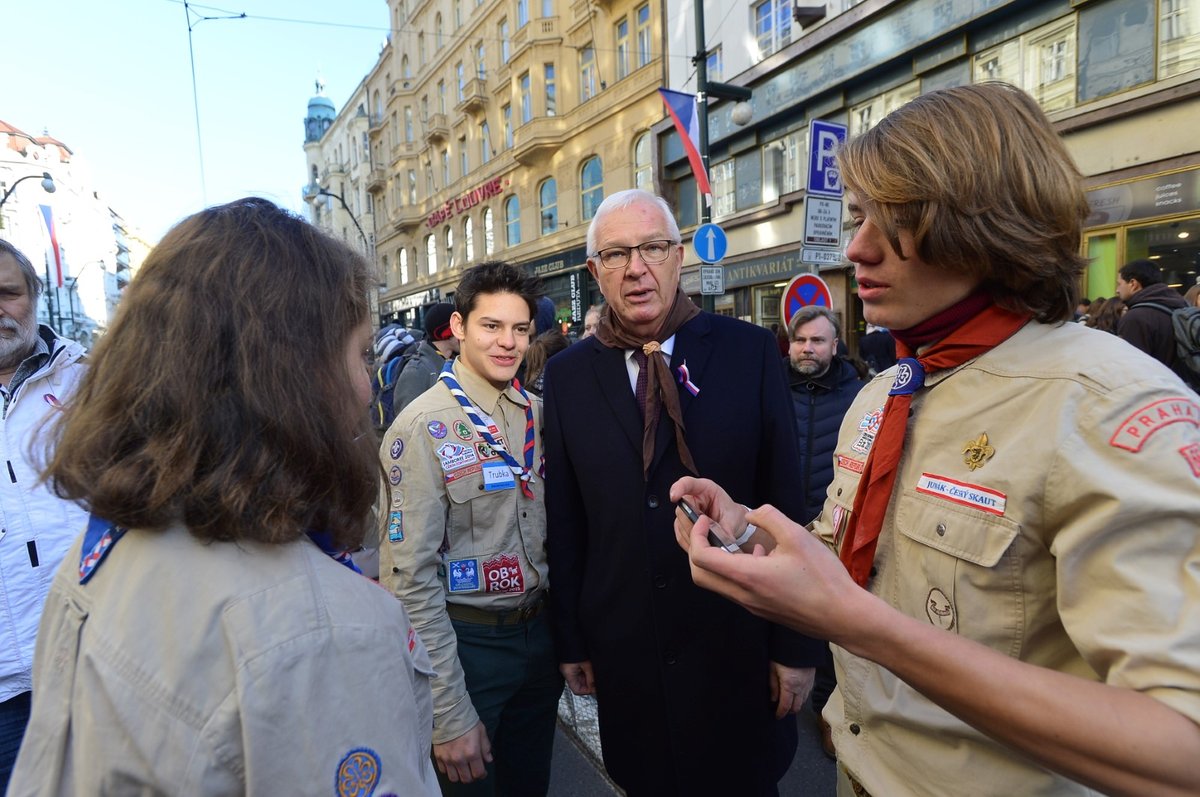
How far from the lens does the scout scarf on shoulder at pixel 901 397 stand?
48.1 inches

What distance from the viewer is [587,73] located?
22828mm

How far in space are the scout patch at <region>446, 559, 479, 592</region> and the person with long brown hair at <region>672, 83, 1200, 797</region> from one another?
1.14 meters

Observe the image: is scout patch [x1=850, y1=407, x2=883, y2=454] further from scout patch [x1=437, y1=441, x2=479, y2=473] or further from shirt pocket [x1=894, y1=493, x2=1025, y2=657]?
scout patch [x1=437, y1=441, x2=479, y2=473]

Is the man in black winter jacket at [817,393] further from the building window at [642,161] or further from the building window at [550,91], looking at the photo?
the building window at [550,91]

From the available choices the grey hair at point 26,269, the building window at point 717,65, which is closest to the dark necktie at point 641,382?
the grey hair at point 26,269

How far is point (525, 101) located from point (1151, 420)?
27.4 metres

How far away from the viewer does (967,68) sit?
448 inches

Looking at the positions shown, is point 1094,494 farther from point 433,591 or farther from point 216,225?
point 433,591

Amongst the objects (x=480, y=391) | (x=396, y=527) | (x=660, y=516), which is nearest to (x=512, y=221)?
(x=480, y=391)

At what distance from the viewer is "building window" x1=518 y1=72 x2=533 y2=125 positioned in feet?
82.8

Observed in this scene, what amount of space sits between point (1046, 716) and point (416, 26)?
41.3m

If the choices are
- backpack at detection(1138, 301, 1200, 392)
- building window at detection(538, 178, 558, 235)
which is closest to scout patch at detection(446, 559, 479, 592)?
backpack at detection(1138, 301, 1200, 392)

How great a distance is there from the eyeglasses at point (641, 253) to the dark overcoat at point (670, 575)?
260mm

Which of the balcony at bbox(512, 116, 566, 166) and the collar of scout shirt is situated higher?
the balcony at bbox(512, 116, 566, 166)
